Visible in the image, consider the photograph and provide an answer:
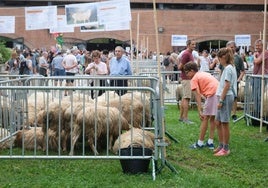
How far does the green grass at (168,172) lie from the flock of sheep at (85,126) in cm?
37

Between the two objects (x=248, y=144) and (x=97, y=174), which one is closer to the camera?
(x=97, y=174)

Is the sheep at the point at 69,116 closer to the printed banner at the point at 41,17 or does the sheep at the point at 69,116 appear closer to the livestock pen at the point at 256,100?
the livestock pen at the point at 256,100

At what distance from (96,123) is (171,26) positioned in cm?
5048

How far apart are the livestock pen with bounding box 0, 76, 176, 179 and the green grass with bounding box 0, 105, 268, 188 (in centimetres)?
20

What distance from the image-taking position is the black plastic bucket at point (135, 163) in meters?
7.73

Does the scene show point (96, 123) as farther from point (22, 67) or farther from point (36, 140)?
point (22, 67)

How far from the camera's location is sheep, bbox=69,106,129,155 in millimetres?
8359

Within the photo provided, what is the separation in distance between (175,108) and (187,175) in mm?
10103

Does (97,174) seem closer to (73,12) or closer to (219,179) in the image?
(219,179)

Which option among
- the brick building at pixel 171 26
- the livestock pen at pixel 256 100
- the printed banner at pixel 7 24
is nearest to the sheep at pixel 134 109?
the livestock pen at pixel 256 100

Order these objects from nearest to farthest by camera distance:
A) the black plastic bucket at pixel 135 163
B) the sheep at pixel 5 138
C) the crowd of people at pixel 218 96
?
1. the black plastic bucket at pixel 135 163
2. the sheep at pixel 5 138
3. the crowd of people at pixel 218 96

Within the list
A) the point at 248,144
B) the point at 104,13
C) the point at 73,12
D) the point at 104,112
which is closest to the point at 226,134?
the point at 248,144

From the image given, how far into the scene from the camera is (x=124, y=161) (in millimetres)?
7762

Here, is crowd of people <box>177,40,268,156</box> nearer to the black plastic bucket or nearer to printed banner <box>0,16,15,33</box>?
the black plastic bucket
